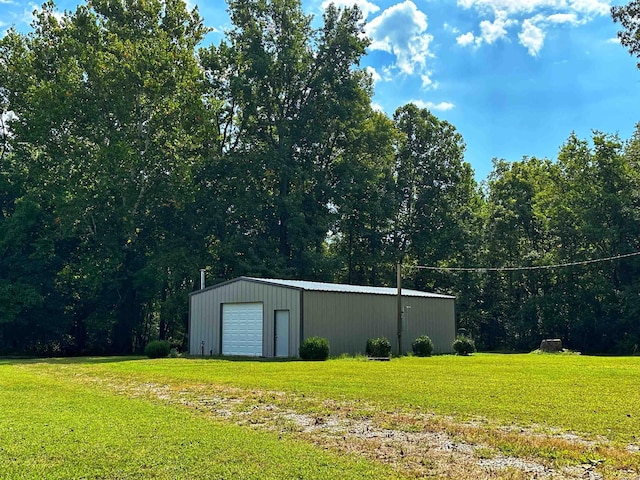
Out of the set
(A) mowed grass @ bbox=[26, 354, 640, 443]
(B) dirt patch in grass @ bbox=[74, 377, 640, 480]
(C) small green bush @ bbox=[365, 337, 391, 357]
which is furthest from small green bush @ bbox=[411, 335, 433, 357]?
(B) dirt patch in grass @ bbox=[74, 377, 640, 480]

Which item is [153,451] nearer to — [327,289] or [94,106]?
[327,289]

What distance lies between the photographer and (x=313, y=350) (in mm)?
20062

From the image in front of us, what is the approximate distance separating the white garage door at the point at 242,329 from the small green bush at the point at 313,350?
9.17 ft

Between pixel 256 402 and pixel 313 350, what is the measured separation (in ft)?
35.8

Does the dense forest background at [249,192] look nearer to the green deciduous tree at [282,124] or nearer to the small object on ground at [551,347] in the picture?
the green deciduous tree at [282,124]

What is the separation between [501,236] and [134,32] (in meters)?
25.8

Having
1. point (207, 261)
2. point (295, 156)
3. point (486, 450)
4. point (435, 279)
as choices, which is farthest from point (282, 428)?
point (435, 279)

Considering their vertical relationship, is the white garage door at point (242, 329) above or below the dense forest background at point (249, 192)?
below

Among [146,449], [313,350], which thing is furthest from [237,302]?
[146,449]

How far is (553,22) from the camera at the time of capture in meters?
16.2

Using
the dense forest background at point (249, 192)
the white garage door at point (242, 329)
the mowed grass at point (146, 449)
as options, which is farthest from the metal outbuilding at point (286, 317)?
the mowed grass at point (146, 449)

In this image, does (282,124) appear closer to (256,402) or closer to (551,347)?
(551,347)

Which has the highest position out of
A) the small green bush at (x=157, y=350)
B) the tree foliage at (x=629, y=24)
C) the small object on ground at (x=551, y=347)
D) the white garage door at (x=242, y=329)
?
the tree foliage at (x=629, y=24)

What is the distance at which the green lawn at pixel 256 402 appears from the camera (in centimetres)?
531
